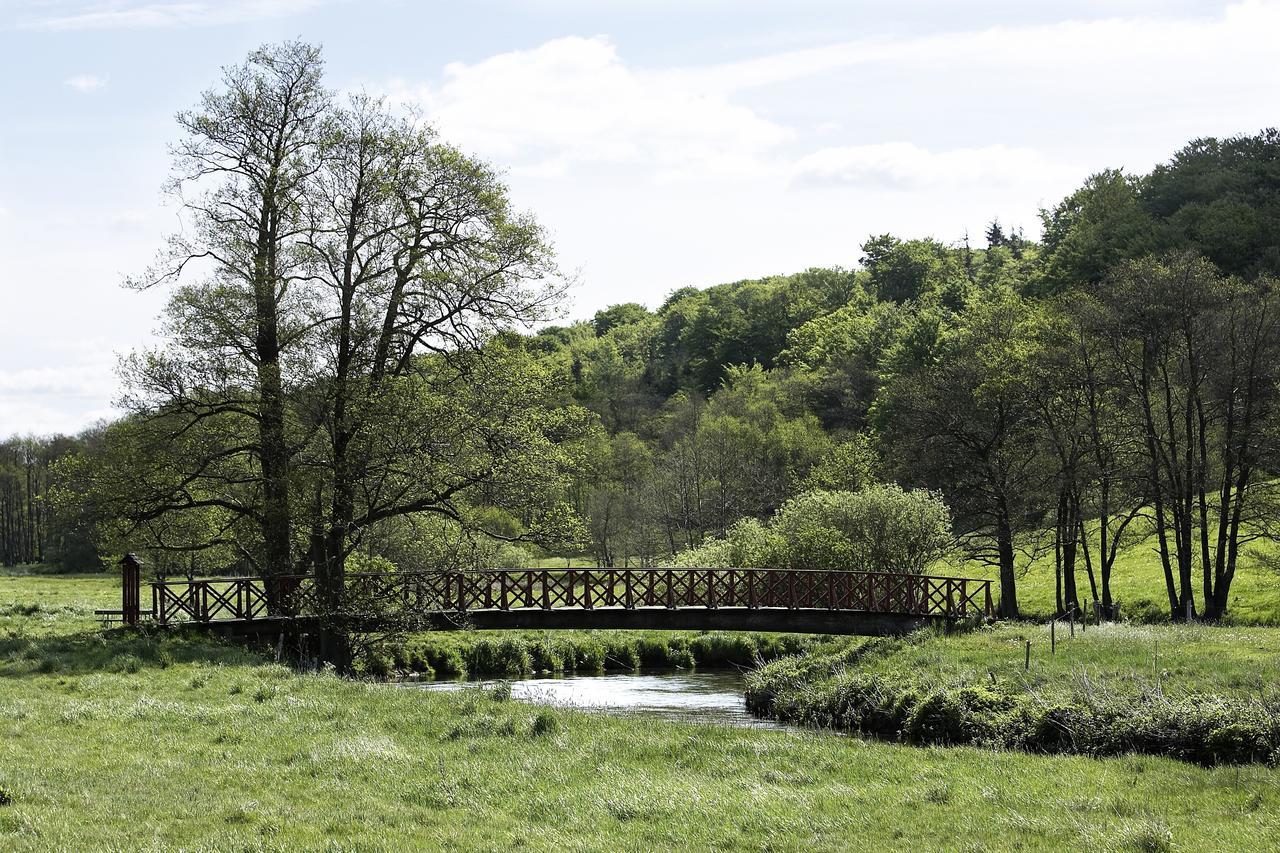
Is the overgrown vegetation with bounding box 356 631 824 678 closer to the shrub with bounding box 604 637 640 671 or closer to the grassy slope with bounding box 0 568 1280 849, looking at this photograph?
the shrub with bounding box 604 637 640 671

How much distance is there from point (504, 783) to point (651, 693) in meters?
16.7

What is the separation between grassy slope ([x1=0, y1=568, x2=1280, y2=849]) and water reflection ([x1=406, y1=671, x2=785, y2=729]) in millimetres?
5510

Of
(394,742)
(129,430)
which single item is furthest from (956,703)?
(129,430)

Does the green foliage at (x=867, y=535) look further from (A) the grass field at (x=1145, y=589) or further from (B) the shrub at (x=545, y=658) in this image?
(B) the shrub at (x=545, y=658)

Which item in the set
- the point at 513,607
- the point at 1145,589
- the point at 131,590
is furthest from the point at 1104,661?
the point at 131,590

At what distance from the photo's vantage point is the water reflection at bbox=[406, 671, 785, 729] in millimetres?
24844

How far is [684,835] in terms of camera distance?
11.4 m

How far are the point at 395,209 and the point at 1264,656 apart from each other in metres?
20.8

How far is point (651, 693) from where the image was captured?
97.2 feet

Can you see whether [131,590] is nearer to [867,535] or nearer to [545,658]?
[545,658]

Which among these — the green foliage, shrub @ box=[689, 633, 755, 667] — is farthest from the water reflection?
the green foliage

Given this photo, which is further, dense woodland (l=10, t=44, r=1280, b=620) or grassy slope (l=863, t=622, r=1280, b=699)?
dense woodland (l=10, t=44, r=1280, b=620)

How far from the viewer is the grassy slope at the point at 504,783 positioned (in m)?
11.1

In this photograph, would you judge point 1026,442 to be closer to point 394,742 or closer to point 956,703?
point 956,703
